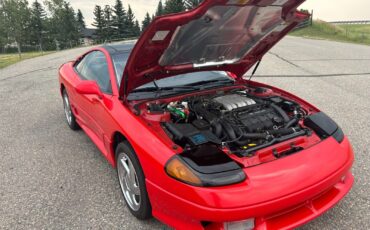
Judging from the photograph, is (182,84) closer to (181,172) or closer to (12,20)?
(181,172)

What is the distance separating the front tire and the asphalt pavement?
0.39ft

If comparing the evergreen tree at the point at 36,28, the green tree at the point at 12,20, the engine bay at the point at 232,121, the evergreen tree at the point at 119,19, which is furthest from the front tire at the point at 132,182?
the evergreen tree at the point at 36,28

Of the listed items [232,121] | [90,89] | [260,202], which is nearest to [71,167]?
[90,89]

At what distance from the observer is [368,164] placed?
3.43 meters

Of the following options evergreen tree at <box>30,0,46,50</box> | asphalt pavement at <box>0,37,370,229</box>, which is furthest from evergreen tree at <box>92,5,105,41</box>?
asphalt pavement at <box>0,37,370,229</box>

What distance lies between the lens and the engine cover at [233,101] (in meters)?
2.94

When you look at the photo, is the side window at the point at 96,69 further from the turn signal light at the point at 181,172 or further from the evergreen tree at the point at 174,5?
the evergreen tree at the point at 174,5

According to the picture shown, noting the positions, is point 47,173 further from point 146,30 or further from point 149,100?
point 146,30

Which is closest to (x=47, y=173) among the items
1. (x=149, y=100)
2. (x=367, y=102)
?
(x=149, y=100)

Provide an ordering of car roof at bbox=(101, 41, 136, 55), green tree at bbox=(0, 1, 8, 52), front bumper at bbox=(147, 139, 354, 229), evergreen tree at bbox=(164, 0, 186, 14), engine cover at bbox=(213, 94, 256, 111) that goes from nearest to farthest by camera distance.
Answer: front bumper at bbox=(147, 139, 354, 229)
engine cover at bbox=(213, 94, 256, 111)
car roof at bbox=(101, 41, 136, 55)
green tree at bbox=(0, 1, 8, 52)
evergreen tree at bbox=(164, 0, 186, 14)

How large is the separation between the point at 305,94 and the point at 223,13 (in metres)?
4.32

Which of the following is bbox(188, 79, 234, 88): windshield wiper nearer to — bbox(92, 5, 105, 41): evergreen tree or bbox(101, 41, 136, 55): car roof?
bbox(101, 41, 136, 55): car roof

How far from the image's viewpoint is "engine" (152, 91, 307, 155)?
8.19 feet

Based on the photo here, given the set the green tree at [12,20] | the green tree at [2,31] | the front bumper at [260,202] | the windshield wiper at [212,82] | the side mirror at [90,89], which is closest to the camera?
the front bumper at [260,202]
